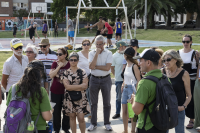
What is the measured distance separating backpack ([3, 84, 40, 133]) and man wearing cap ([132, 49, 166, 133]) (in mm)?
1304

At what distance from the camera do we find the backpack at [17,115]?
307 cm

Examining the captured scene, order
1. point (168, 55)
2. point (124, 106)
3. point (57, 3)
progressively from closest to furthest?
point (168, 55) < point (124, 106) < point (57, 3)

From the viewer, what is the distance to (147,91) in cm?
295

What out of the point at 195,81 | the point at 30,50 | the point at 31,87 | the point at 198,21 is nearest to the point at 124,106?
the point at 195,81

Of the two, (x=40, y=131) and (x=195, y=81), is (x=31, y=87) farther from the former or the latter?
(x=195, y=81)

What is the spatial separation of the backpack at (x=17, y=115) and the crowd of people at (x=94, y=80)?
0.09 m

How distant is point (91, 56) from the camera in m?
5.54

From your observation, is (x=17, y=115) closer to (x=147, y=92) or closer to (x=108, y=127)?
(x=147, y=92)

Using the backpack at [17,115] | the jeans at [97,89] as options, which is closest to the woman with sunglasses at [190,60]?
the jeans at [97,89]

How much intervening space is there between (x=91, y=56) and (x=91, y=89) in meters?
0.74

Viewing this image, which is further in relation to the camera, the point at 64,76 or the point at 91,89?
the point at 91,89

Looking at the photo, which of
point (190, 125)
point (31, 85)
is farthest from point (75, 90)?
point (190, 125)

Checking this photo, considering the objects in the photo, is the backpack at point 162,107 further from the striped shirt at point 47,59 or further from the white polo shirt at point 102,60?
the striped shirt at point 47,59

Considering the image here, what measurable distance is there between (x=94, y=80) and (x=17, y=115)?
2.73m
